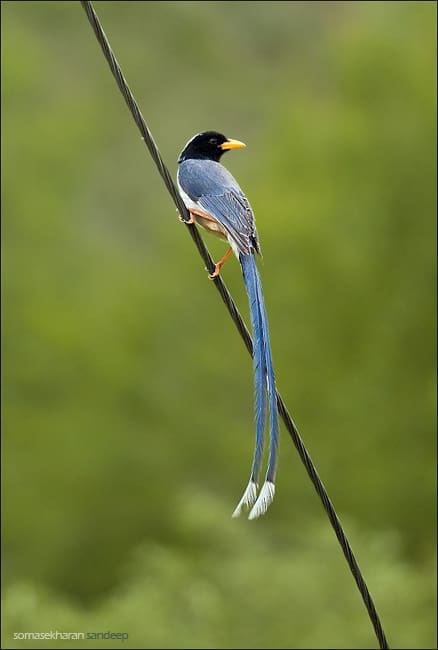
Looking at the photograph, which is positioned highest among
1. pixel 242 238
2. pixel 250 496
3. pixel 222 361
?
pixel 242 238

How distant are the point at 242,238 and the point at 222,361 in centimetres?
669

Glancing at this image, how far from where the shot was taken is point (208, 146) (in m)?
5.19

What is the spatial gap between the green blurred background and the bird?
13.3 ft

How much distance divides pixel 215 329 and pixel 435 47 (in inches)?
127

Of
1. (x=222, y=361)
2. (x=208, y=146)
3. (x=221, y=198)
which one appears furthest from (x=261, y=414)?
(x=222, y=361)

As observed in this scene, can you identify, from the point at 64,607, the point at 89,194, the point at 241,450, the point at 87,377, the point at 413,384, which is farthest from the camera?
the point at 89,194

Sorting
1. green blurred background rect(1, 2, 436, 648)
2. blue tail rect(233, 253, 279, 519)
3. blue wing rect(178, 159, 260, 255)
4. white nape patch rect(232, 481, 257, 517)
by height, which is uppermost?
blue wing rect(178, 159, 260, 255)

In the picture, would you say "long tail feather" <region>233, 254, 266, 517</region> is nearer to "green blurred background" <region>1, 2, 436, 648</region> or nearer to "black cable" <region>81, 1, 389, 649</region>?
"black cable" <region>81, 1, 389, 649</region>

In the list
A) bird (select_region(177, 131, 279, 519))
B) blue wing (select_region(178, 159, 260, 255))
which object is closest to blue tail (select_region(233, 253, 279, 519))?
bird (select_region(177, 131, 279, 519))

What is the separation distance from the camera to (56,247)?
12023 mm

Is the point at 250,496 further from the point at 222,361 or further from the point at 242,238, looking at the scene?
the point at 222,361

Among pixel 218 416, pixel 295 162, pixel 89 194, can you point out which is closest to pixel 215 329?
pixel 218 416

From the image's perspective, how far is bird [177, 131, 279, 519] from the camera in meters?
3.28

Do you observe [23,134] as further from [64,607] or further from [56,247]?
[64,607]
